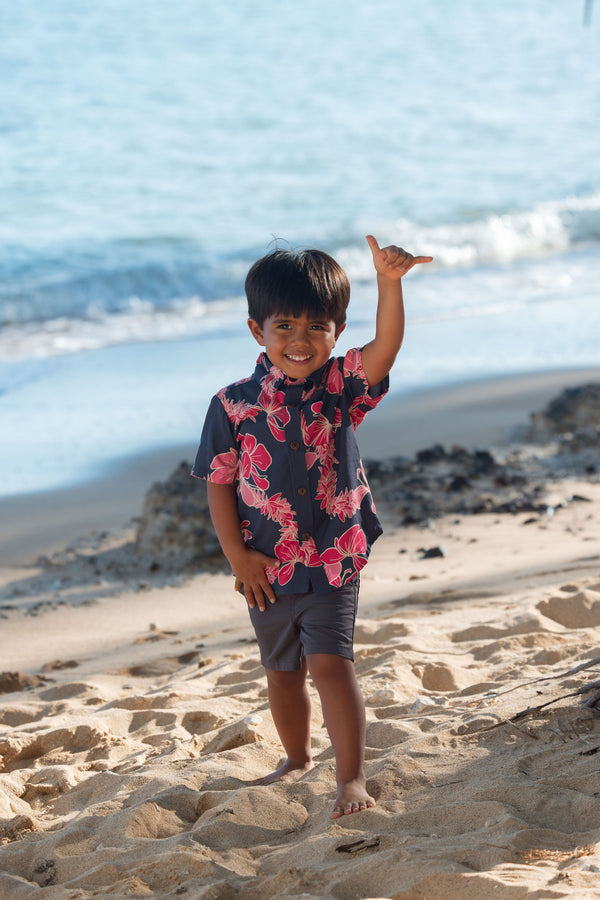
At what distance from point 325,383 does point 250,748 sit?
1.18 meters

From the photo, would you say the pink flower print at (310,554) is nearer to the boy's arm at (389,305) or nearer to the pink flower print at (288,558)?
the pink flower print at (288,558)

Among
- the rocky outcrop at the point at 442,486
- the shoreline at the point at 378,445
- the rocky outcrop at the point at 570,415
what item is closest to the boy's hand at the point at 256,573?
the rocky outcrop at the point at 442,486

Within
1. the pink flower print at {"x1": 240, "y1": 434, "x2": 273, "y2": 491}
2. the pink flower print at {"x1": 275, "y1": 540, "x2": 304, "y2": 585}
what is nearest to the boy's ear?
the pink flower print at {"x1": 240, "y1": 434, "x2": 273, "y2": 491}

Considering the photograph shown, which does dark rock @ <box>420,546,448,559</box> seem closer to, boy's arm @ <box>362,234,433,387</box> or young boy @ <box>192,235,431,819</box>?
young boy @ <box>192,235,431,819</box>

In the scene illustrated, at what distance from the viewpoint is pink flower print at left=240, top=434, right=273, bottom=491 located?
8.16 ft

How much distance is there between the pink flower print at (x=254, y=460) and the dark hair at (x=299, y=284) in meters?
0.33

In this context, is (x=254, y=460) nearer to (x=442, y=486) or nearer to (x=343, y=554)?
(x=343, y=554)

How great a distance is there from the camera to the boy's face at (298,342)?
241cm

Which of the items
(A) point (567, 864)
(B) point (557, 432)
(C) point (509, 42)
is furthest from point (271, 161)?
(A) point (567, 864)

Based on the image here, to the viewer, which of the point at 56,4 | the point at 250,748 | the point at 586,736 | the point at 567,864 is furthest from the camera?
the point at 56,4

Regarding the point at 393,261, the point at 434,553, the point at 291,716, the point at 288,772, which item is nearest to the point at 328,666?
the point at 291,716

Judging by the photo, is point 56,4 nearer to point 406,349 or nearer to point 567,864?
point 406,349

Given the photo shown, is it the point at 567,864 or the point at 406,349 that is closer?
the point at 567,864

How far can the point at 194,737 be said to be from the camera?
310cm
